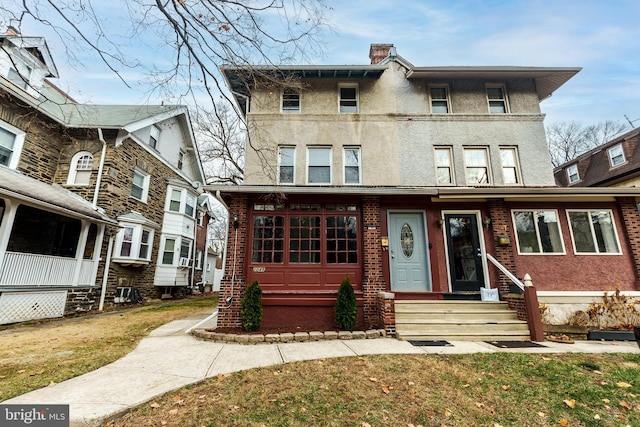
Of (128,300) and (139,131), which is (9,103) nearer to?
(139,131)

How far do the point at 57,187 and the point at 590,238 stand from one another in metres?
17.4

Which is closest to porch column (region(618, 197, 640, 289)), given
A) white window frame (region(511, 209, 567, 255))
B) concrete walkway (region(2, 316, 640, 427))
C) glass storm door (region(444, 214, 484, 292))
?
white window frame (region(511, 209, 567, 255))

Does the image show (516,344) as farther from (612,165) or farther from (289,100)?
(612,165)

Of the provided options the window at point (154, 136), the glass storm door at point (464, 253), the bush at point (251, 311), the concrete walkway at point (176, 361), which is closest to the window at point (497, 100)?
the glass storm door at point (464, 253)

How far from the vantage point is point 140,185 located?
1291 cm

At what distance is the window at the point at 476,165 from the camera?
9141mm

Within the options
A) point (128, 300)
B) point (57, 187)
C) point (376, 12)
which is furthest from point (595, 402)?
point (57, 187)

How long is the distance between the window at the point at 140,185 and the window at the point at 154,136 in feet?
5.28

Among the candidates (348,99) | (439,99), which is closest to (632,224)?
(439,99)

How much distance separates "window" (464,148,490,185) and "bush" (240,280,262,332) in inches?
292

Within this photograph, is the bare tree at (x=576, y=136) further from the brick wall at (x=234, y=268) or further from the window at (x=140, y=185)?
the window at (x=140, y=185)

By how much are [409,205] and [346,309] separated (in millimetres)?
3456

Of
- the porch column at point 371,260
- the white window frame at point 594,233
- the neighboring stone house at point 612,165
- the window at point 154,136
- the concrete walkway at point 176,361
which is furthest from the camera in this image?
the neighboring stone house at point 612,165

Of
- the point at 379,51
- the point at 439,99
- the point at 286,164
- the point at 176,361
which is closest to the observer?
the point at 176,361
